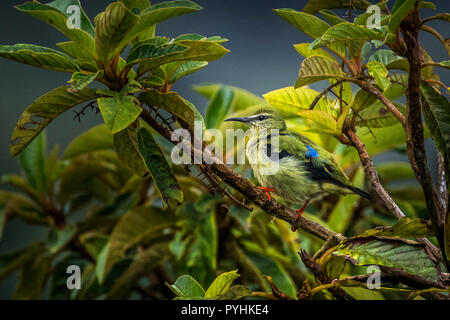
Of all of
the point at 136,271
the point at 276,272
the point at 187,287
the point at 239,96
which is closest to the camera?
the point at 187,287

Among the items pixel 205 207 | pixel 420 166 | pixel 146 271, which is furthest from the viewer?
pixel 146 271

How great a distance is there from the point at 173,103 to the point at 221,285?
0.22 metres

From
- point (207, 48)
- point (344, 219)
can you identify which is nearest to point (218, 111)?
point (344, 219)

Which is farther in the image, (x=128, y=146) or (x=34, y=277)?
(x=34, y=277)

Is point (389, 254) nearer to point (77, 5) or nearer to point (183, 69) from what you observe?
point (183, 69)

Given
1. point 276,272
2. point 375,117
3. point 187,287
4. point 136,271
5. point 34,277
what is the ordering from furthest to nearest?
1. point 34,277
2. point 136,271
3. point 276,272
4. point 375,117
5. point 187,287

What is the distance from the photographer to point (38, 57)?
1.82 feet

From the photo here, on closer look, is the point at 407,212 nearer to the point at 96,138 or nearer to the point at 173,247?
the point at 173,247

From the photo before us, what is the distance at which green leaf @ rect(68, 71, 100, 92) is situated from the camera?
1.74 ft

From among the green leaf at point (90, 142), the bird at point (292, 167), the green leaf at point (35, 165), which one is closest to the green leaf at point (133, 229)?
the green leaf at point (90, 142)

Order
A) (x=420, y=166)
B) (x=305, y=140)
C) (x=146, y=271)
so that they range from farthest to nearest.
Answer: (x=146, y=271), (x=305, y=140), (x=420, y=166)

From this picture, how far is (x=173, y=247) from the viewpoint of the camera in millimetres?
1116

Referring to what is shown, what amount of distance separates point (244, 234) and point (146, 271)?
9.9 inches

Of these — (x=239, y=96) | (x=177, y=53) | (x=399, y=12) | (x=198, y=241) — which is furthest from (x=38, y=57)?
(x=239, y=96)
